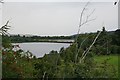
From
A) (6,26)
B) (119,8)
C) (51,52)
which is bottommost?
(51,52)

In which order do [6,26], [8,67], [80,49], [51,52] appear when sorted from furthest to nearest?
[80,49]
[51,52]
[8,67]
[6,26]

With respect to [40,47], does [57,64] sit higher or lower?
lower

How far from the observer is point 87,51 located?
807cm

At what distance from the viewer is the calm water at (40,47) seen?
299 inches

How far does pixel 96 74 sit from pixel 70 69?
0.83m

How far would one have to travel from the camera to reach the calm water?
7.59 m

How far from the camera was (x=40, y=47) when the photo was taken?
7652 mm

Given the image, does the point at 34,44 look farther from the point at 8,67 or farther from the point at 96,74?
the point at 96,74

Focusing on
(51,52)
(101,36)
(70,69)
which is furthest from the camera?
(101,36)

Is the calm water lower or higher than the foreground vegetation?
higher

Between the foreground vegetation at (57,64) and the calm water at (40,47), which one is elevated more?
the calm water at (40,47)

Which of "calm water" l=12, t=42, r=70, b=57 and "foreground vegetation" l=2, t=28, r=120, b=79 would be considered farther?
"calm water" l=12, t=42, r=70, b=57

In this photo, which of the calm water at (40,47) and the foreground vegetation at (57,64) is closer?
the foreground vegetation at (57,64)

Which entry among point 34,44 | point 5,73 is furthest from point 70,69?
point 5,73
